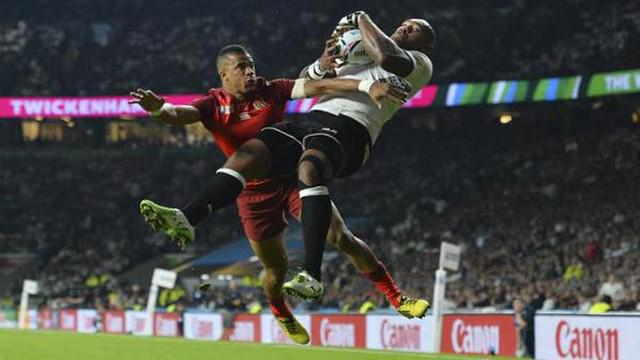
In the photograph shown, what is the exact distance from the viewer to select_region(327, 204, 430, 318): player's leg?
852cm

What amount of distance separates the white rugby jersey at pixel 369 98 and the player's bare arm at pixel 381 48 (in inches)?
4.2

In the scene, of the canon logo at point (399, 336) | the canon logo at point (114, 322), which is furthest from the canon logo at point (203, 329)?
the canon logo at point (399, 336)

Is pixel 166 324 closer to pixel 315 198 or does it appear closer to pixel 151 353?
pixel 151 353

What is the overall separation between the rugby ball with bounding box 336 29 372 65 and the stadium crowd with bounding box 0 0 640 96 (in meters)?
27.3

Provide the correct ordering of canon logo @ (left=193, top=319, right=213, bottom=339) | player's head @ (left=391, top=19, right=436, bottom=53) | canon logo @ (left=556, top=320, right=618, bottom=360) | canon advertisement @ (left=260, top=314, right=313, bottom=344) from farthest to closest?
canon logo @ (left=193, top=319, right=213, bottom=339) < canon advertisement @ (left=260, top=314, right=313, bottom=344) < canon logo @ (left=556, top=320, right=618, bottom=360) < player's head @ (left=391, top=19, right=436, bottom=53)

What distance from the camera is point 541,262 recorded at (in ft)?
94.3

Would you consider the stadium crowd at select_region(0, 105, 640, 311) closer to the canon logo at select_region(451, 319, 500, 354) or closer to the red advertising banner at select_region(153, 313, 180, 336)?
the canon logo at select_region(451, 319, 500, 354)

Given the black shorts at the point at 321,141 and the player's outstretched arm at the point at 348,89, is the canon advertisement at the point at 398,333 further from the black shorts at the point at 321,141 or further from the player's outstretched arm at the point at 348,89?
the player's outstretched arm at the point at 348,89

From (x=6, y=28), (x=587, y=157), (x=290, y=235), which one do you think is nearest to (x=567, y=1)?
(x=587, y=157)

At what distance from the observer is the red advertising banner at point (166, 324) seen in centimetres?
2739

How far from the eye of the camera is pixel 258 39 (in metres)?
44.8

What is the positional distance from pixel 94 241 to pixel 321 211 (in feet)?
121

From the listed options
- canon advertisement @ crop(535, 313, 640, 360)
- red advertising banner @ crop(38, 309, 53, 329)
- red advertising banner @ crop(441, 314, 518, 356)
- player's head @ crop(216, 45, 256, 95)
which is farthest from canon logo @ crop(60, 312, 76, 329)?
player's head @ crop(216, 45, 256, 95)

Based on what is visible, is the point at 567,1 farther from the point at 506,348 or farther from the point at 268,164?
the point at 268,164
